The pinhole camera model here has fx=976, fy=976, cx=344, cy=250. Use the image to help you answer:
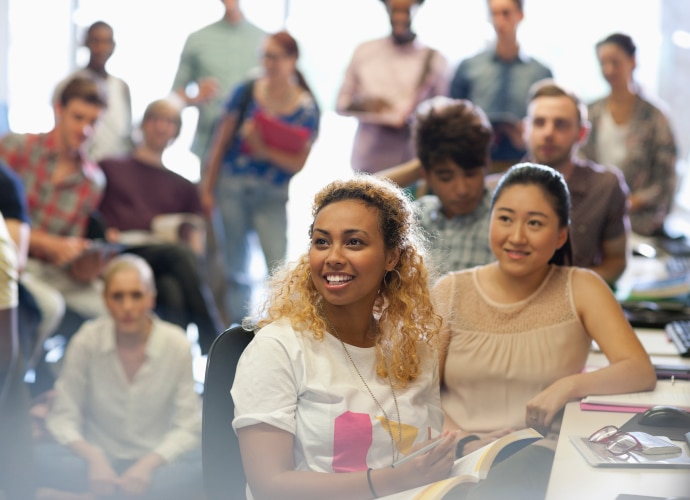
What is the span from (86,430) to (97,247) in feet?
2.96

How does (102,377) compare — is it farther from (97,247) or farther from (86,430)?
(97,247)

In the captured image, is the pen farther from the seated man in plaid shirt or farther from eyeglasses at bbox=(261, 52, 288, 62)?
eyeglasses at bbox=(261, 52, 288, 62)

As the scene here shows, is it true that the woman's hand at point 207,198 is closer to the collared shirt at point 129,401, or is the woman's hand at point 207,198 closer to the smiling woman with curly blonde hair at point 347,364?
the collared shirt at point 129,401

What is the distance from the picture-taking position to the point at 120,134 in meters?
4.56

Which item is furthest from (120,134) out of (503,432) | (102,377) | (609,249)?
(503,432)

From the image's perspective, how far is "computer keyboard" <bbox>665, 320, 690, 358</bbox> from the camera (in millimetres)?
2156

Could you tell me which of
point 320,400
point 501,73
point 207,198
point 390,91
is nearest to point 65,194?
point 207,198

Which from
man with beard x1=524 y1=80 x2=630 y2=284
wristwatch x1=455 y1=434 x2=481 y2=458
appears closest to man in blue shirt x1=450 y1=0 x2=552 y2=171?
man with beard x1=524 y1=80 x2=630 y2=284

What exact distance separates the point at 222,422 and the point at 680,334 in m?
1.28

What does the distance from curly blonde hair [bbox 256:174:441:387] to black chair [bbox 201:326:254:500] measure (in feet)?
0.19

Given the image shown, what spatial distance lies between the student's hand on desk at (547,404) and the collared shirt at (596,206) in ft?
2.21

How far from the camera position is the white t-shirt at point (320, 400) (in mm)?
1393

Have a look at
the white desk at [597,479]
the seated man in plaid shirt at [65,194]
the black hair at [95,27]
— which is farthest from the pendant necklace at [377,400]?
the black hair at [95,27]

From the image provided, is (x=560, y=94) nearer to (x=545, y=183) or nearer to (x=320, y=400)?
(x=545, y=183)
